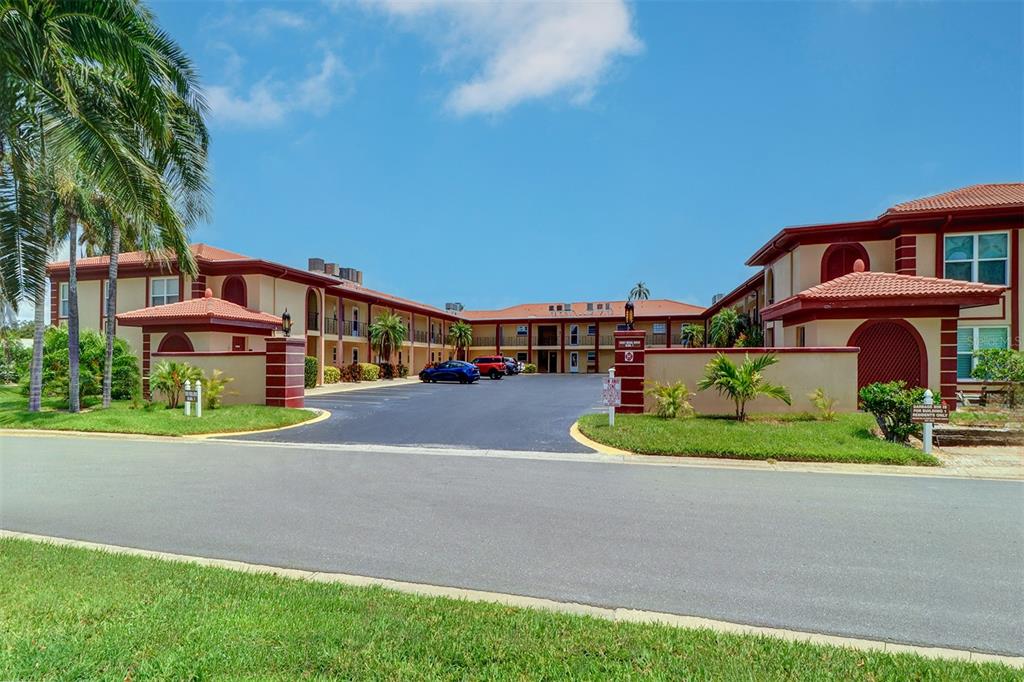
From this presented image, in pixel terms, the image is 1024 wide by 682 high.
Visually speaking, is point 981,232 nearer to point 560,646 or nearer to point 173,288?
point 560,646

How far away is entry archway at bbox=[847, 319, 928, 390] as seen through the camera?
15734 mm

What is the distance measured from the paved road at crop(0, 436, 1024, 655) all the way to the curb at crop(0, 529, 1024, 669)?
13 cm

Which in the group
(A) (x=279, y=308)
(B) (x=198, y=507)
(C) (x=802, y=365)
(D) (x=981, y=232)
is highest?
(D) (x=981, y=232)

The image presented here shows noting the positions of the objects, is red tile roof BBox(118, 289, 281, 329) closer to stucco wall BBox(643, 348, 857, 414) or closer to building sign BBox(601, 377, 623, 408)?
building sign BBox(601, 377, 623, 408)

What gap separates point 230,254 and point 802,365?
98.1 ft

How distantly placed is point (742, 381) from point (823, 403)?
2459 mm

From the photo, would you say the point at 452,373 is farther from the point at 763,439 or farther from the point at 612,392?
the point at 763,439

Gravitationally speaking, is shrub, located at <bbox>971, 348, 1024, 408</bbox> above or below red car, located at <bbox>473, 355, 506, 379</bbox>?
above

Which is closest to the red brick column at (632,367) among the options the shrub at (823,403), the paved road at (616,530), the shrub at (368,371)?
the shrub at (823,403)

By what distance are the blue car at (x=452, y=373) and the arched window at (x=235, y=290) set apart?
12.6 meters

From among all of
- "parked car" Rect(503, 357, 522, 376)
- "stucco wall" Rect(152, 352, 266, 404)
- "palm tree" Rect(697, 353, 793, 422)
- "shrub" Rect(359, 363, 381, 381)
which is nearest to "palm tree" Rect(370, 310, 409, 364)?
"shrub" Rect(359, 363, 381, 381)

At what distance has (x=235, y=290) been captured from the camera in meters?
27.8

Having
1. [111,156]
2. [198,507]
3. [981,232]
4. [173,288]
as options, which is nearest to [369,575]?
[198,507]

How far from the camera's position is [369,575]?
4898 mm
